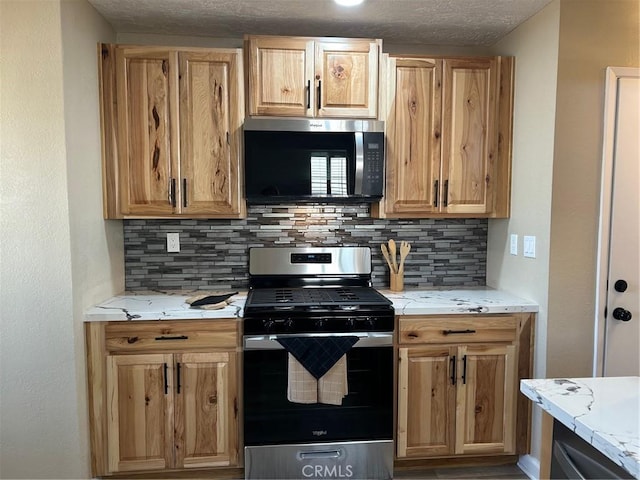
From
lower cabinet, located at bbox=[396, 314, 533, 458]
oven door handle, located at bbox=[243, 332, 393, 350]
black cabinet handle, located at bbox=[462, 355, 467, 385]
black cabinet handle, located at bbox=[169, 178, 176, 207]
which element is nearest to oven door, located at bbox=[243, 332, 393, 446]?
oven door handle, located at bbox=[243, 332, 393, 350]

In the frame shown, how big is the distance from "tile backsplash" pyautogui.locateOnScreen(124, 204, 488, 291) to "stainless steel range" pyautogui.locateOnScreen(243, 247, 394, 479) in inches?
22.1

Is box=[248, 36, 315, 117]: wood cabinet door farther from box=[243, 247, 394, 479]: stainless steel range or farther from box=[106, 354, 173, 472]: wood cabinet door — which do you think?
box=[106, 354, 173, 472]: wood cabinet door

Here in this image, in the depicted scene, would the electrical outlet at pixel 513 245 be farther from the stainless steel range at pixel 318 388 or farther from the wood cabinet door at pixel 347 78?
the wood cabinet door at pixel 347 78

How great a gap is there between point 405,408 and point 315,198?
123 centimetres

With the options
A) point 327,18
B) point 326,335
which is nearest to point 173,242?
point 326,335

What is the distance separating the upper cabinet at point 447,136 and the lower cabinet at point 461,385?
0.69m

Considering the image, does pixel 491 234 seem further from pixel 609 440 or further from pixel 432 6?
pixel 609 440

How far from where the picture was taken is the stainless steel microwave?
7.39 feet

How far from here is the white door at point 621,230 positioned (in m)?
2.05

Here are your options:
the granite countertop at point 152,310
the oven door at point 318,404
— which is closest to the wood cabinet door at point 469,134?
the oven door at point 318,404

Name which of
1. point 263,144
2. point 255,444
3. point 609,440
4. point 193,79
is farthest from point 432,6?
point 255,444

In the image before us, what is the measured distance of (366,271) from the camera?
269cm

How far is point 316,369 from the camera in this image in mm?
2068

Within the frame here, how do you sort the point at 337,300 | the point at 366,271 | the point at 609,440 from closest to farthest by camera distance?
the point at 609,440 → the point at 337,300 → the point at 366,271
